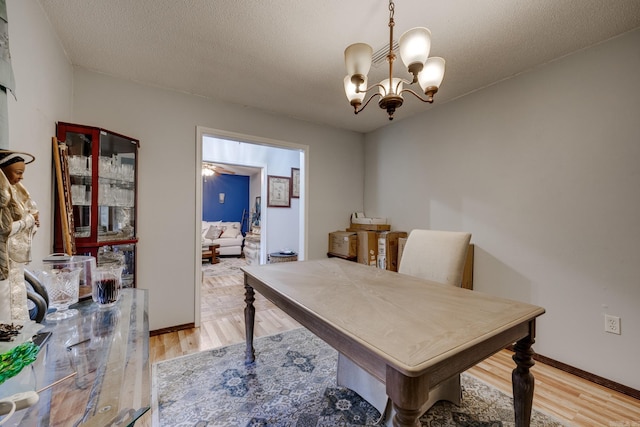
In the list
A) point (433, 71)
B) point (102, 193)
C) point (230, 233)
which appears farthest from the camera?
point (230, 233)

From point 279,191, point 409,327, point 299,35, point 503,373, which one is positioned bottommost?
point 503,373

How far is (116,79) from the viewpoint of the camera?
2385mm

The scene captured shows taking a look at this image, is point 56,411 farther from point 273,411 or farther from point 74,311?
point 273,411

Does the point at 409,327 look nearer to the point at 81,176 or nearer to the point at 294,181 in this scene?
the point at 81,176

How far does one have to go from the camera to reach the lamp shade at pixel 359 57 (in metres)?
1.34

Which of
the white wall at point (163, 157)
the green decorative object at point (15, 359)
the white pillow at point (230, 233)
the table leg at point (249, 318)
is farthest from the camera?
the white pillow at point (230, 233)

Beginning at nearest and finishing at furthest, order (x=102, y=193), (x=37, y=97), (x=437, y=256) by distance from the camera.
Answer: (x=37, y=97) → (x=437, y=256) → (x=102, y=193)

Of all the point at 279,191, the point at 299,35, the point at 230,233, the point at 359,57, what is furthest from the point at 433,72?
the point at 230,233

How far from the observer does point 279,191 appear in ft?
17.0

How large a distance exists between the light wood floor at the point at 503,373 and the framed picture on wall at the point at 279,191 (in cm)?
219

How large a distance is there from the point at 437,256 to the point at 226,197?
7277mm

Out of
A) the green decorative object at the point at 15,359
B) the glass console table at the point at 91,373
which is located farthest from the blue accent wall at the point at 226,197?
the green decorative object at the point at 15,359

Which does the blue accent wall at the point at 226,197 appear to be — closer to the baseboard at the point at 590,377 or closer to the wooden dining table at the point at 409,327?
the wooden dining table at the point at 409,327

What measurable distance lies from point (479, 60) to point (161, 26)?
225cm
